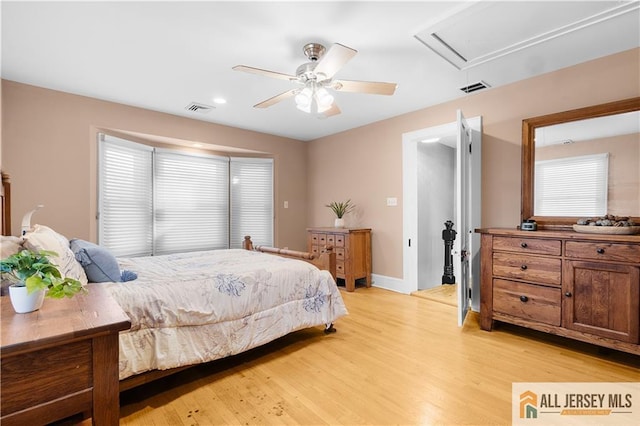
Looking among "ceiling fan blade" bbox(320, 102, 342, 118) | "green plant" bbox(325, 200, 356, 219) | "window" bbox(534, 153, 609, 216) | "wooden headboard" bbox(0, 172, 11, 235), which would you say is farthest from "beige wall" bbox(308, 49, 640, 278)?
"wooden headboard" bbox(0, 172, 11, 235)

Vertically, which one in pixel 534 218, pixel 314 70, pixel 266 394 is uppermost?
pixel 314 70

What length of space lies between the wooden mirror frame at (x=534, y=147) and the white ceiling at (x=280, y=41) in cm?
44

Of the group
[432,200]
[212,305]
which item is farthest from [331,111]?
[432,200]

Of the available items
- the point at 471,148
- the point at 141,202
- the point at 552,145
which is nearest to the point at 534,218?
the point at 552,145

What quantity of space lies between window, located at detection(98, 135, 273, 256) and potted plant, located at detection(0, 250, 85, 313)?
285 cm

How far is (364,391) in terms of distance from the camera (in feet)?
6.44

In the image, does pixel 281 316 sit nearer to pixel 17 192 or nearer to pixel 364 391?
pixel 364 391

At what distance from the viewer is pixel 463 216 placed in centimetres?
302

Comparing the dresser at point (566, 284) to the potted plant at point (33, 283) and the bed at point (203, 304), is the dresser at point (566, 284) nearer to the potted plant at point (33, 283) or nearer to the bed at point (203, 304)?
the bed at point (203, 304)

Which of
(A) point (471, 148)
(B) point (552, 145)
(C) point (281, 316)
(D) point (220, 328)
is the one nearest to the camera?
(D) point (220, 328)

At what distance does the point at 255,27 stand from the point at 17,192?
291 cm

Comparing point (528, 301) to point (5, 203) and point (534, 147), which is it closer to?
point (534, 147)

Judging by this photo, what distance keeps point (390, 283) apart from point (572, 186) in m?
2.44

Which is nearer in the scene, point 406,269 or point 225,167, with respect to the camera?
point 406,269
